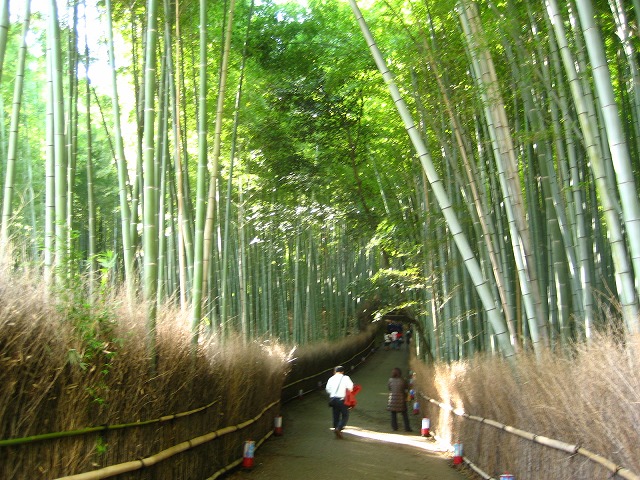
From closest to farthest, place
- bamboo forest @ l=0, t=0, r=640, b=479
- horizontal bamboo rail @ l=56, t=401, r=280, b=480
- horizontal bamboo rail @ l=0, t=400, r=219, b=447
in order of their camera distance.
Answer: horizontal bamboo rail @ l=0, t=400, r=219, b=447 → horizontal bamboo rail @ l=56, t=401, r=280, b=480 → bamboo forest @ l=0, t=0, r=640, b=479

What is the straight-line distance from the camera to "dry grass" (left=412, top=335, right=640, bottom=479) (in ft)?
9.50

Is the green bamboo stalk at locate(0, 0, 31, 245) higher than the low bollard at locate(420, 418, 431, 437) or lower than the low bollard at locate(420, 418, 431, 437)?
higher

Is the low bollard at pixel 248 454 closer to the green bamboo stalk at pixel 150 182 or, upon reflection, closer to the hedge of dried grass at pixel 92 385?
the hedge of dried grass at pixel 92 385

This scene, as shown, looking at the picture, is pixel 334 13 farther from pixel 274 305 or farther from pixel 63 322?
pixel 63 322

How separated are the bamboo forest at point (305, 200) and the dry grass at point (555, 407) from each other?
0.02 metres

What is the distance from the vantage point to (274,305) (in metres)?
13.8

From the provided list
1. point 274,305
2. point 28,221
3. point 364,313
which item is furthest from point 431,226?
point 364,313

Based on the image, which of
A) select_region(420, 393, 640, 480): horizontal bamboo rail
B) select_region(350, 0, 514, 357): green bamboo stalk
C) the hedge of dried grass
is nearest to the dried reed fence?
the hedge of dried grass

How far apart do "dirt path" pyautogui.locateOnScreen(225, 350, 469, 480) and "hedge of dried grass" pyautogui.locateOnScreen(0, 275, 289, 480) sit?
1.11 meters

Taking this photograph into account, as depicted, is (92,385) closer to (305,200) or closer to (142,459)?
(142,459)

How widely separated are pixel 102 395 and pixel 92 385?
0.12 metres

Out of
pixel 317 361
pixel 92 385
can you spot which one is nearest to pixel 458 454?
pixel 92 385

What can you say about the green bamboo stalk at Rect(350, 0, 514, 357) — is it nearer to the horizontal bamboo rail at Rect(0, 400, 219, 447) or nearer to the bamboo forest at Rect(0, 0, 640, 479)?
the bamboo forest at Rect(0, 0, 640, 479)

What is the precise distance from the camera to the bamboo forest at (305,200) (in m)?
3.19
